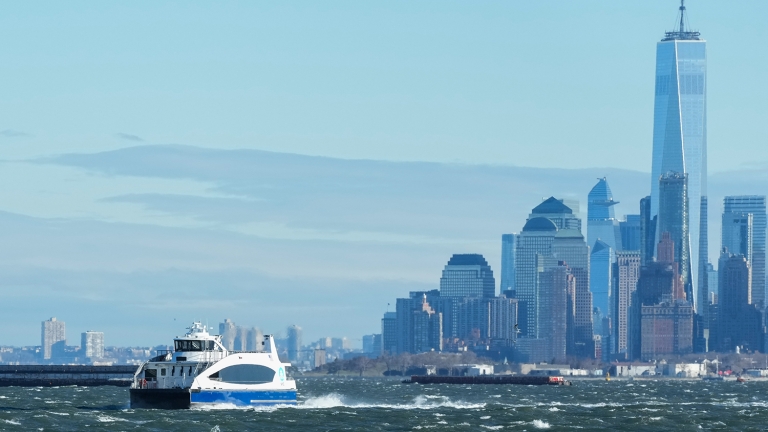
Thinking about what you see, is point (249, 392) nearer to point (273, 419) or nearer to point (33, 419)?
point (273, 419)

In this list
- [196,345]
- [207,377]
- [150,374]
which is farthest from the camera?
[150,374]

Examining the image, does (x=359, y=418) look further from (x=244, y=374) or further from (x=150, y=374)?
(x=150, y=374)

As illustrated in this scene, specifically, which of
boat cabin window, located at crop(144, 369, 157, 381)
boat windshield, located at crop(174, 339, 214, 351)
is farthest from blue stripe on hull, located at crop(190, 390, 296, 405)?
boat cabin window, located at crop(144, 369, 157, 381)

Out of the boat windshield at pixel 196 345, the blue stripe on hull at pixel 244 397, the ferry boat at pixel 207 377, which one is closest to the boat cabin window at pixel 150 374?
the ferry boat at pixel 207 377

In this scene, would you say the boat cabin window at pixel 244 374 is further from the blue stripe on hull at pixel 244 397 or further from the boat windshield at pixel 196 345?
the boat windshield at pixel 196 345

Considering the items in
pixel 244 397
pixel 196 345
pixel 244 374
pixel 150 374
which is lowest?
pixel 244 397

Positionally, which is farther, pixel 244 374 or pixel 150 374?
pixel 150 374

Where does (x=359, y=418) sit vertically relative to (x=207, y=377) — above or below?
below

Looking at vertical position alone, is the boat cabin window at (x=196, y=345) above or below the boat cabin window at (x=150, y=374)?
above

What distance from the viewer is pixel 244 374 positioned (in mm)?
137875

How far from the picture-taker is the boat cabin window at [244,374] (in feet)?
450

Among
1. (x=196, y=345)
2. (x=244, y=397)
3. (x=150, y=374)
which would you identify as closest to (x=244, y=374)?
(x=244, y=397)

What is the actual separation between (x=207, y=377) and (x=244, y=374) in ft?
10.3

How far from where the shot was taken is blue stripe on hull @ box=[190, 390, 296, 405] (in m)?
136
